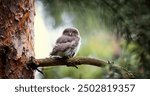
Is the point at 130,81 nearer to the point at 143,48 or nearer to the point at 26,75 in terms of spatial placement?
the point at 143,48

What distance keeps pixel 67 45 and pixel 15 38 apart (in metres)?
0.17

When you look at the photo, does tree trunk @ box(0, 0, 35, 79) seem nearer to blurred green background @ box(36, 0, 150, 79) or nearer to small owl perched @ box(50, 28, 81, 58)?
small owl perched @ box(50, 28, 81, 58)

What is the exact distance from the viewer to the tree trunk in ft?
6.00

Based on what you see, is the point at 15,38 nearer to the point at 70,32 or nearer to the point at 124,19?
the point at 70,32

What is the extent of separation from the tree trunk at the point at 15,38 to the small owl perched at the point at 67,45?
0.28 ft

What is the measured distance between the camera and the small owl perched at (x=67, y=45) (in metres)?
1.84

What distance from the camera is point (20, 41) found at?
72.5 inches

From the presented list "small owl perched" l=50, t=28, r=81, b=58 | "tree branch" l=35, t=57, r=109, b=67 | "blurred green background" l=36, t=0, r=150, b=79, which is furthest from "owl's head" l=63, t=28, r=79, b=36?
"blurred green background" l=36, t=0, r=150, b=79

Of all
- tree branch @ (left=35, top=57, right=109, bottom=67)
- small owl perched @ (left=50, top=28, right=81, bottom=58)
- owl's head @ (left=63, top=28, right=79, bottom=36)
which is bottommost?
tree branch @ (left=35, top=57, right=109, bottom=67)

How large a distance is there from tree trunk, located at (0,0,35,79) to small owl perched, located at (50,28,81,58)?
8 cm

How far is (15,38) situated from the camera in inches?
72.7

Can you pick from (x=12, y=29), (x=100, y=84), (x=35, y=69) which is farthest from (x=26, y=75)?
(x=100, y=84)

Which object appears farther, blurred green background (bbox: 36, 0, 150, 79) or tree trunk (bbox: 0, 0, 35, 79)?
blurred green background (bbox: 36, 0, 150, 79)

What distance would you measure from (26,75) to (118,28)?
0.78m
